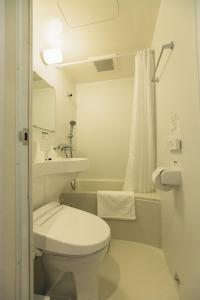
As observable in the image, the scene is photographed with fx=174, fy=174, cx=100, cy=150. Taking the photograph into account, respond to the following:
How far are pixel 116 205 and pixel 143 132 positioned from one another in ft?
2.82

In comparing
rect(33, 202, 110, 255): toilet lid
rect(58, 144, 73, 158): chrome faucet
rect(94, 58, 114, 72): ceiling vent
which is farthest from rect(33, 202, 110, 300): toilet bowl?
rect(94, 58, 114, 72): ceiling vent

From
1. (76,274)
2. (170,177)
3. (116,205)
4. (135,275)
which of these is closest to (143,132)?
(116,205)

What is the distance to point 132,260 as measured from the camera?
1563 millimetres

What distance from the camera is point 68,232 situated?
39.3 inches

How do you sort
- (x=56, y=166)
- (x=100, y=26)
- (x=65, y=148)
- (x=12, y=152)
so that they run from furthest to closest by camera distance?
(x=65, y=148) → (x=100, y=26) → (x=56, y=166) → (x=12, y=152)

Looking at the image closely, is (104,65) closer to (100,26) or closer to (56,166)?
(100,26)

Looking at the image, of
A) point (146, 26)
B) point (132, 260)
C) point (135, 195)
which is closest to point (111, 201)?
point (135, 195)

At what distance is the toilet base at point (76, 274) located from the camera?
0.95 meters

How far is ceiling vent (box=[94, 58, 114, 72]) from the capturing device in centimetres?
214

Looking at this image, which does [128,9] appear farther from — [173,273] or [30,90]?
[173,273]

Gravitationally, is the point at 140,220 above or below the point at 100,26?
below

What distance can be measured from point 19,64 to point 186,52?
2.66 ft

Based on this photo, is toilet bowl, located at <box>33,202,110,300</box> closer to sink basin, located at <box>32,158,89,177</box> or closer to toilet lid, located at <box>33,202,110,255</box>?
toilet lid, located at <box>33,202,110,255</box>

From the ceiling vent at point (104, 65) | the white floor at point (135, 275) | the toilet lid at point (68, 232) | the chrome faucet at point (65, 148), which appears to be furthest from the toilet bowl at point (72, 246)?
the ceiling vent at point (104, 65)
